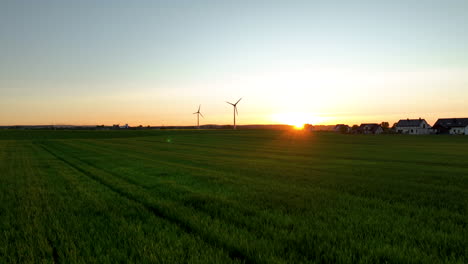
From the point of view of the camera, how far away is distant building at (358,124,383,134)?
479ft

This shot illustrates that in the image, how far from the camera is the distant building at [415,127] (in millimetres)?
128000

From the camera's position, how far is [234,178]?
47.4 feet

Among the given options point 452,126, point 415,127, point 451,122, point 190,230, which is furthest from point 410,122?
point 190,230

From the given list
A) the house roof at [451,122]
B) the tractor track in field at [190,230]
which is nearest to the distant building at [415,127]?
the house roof at [451,122]

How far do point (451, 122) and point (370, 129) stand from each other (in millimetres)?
35909

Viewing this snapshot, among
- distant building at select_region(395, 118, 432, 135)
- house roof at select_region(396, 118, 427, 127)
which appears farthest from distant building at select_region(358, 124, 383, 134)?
distant building at select_region(395, 118, 432, 135)

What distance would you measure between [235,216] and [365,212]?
13.2 feet

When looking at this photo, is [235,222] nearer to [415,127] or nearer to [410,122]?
[415,127]

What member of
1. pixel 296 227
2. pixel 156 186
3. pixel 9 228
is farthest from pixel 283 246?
pixel 156 186

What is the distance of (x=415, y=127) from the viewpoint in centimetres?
12888

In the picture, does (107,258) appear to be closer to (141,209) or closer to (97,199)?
(141,209)

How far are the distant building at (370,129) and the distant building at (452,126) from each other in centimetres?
2511

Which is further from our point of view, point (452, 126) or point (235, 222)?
point (452, 126)

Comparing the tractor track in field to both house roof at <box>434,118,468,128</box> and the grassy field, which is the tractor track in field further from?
house roof at <box>434,118,468,128</box>
